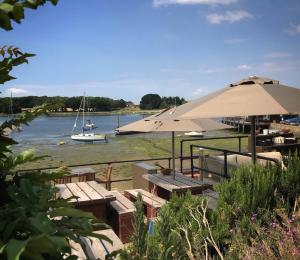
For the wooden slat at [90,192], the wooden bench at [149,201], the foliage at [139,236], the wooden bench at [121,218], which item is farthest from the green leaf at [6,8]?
the wooden slat at [90,192]

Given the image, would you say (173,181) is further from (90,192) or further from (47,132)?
(47,132)

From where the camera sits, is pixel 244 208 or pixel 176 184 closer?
pixel 244 208

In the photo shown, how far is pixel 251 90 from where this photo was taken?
17.8ft

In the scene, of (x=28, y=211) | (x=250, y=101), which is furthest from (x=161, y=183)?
(x=28, y=211)

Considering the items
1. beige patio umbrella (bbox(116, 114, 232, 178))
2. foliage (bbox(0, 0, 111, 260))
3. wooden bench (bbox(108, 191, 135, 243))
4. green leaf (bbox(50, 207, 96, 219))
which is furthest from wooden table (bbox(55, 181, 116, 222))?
green leaf (bbox(50, 207, 96, 219))

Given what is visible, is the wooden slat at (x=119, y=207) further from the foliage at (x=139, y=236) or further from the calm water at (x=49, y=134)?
the foliage at (x=139, y=236)

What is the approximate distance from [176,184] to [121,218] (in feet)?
5.46

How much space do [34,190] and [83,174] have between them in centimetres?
710

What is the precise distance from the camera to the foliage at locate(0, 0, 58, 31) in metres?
0.98

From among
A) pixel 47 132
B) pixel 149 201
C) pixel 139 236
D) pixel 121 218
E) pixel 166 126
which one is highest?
pixel 166 126

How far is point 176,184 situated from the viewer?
22.1ft

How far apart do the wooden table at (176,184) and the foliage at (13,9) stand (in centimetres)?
516

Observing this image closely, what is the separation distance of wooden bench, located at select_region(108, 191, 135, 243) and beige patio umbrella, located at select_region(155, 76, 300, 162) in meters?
1.54

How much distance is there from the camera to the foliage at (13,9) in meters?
0.98
